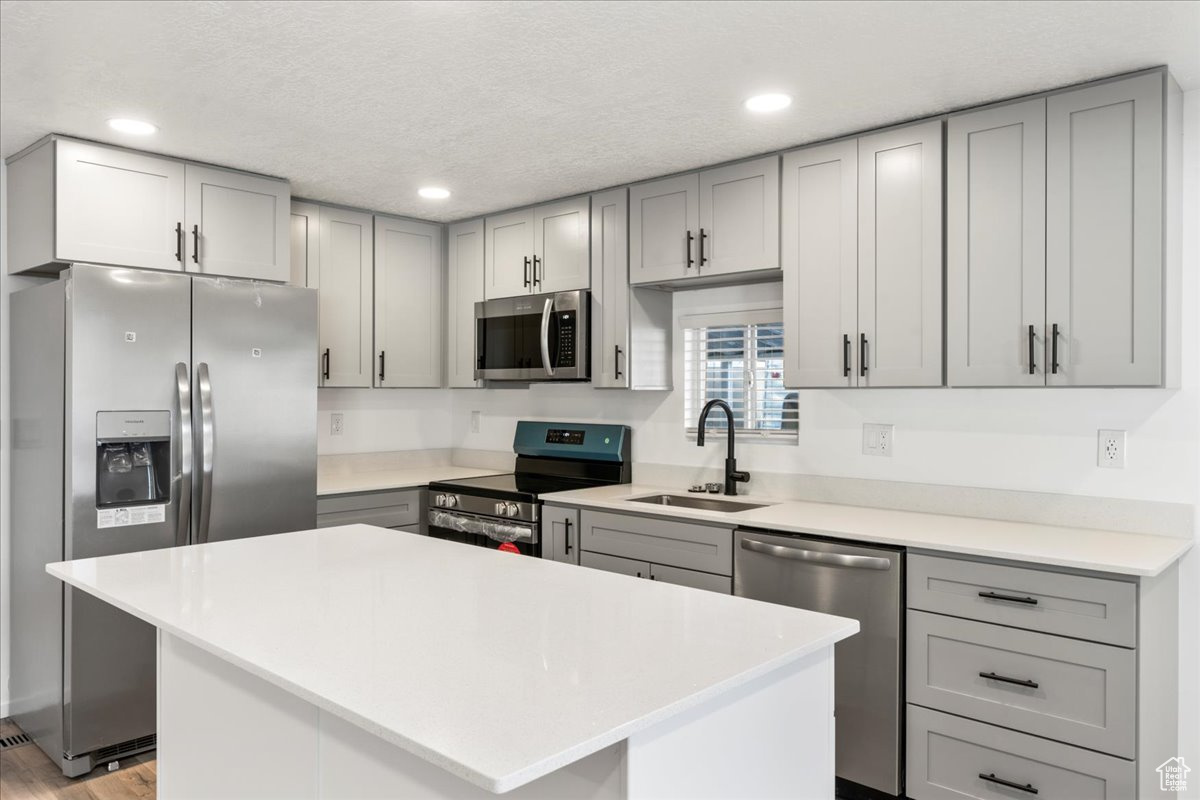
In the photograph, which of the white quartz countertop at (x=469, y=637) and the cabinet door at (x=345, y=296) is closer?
the white quartz countertop at (x=469, y=637)

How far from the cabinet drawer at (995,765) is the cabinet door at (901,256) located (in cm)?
112

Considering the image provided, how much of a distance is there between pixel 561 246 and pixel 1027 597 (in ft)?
8.52

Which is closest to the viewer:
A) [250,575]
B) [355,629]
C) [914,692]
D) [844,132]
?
[355,629]

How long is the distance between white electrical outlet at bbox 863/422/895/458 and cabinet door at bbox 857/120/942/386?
1.09 ft

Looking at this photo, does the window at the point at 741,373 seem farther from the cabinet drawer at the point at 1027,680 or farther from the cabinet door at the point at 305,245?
the cabinet door at the point at 305,245

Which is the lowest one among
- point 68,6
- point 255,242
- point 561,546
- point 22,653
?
point 22,653

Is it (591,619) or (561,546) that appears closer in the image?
(591,619)

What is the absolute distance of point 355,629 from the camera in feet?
5.03

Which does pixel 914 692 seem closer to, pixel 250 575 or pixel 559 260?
pixel 250 575

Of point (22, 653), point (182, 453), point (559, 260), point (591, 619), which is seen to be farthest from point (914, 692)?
point (22, 653)

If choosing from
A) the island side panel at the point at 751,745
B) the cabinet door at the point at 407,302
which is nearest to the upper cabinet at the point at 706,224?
the cabinet door at the point at 407,302

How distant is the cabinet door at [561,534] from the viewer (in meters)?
3.45

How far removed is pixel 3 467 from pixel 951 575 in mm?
3705

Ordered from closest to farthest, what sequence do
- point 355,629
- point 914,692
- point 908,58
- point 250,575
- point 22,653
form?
point 355,629 → point 250,575 → point 908,58 → point 914,692 → point 22,653
